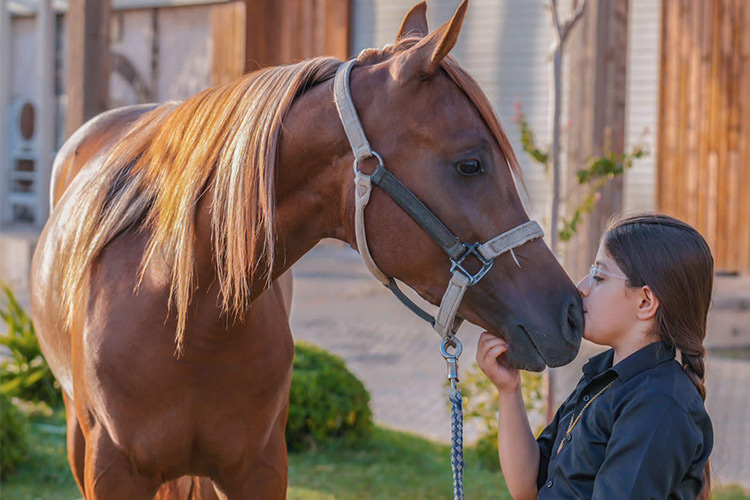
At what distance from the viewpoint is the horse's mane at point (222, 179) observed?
1.92 m

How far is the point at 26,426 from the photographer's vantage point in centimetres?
459

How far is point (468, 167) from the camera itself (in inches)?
73.0

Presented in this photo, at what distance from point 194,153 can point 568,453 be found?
1.06 meters

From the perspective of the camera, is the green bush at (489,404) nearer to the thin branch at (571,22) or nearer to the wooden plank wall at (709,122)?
the thin branch at (571,22)

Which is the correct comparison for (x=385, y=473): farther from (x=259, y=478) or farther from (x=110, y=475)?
(x=110, y=475)

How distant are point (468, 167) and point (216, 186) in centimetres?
56

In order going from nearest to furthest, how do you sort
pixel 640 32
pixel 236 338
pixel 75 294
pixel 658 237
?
pixel 658 237 < pixel 236 338 < pixel 75 294 < pixel 640 32

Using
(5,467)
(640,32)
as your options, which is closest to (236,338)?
(5,467)

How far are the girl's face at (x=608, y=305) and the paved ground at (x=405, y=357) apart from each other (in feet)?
8.33

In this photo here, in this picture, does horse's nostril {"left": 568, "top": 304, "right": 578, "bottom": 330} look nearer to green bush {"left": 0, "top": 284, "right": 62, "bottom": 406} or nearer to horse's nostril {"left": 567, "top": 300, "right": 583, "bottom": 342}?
horse's nostril {"left": 567, "top": 300, "right": 583, "bottom": 342}

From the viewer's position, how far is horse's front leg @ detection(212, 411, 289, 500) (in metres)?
2.33

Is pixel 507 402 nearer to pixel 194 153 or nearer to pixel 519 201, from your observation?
pixel 519 201

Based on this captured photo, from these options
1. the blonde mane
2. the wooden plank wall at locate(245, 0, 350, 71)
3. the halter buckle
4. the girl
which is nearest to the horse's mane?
the blonde mane

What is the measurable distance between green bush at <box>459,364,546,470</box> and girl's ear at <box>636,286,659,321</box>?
2473mm
